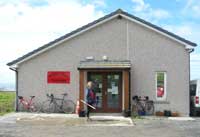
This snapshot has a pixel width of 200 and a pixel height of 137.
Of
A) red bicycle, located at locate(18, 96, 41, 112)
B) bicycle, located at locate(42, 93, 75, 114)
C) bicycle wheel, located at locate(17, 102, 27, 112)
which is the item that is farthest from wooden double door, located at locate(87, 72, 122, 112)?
bicycle wheel, located at locate(17, 102, 27, 112)

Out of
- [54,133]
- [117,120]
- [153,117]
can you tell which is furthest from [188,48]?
[54,133]

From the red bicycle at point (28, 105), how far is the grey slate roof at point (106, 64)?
3.42m

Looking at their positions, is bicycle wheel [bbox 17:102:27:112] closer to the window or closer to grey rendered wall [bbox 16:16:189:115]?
grey rendered wall [bbox 16:16:189:115]

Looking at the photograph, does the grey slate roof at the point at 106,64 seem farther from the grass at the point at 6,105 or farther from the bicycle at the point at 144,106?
the grass at the point at 6,105

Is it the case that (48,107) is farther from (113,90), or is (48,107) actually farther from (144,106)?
(144,106)

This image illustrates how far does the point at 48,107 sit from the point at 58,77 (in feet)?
5.68

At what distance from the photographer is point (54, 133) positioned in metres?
17.7

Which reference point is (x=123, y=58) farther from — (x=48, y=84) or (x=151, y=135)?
(x=151, y=135)

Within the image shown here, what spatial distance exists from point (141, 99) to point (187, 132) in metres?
8.81

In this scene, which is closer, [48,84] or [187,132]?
[187,132]

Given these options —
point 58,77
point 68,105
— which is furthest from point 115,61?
point 68,105

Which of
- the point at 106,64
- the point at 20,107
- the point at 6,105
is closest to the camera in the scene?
the point at 106,64

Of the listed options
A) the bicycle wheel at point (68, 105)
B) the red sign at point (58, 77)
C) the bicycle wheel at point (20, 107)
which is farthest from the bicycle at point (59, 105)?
the bicycle wheel at point (20, 107)

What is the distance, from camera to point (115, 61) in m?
27.0
